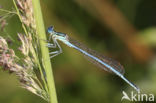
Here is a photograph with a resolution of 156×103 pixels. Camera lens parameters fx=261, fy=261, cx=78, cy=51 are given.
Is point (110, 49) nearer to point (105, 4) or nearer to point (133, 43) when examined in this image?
point (133, 43)

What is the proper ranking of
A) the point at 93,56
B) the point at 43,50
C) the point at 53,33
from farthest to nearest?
the point at 93,56 → the point at 53,33 → the point at 43,50

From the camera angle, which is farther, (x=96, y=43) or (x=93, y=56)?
(x=96, y=43)

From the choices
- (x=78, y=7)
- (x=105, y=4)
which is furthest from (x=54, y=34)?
(x=105, y=4)

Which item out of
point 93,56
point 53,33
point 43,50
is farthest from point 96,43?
point 43,50

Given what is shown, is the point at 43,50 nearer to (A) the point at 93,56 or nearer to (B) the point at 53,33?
(B) the point at 53,33

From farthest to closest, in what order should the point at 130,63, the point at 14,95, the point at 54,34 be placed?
the point at 130,63 < the point at 14,95 < the point at 54,34

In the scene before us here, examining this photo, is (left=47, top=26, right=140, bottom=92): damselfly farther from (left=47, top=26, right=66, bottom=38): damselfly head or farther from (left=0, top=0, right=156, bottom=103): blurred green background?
(left=0, top=0, right=156, bottom=103): blurred green background

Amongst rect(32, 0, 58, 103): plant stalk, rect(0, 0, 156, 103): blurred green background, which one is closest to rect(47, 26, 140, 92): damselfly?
rect(0, 0, 156, 103): blurred green background

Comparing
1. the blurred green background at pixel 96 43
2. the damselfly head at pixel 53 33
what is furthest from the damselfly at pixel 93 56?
the blurred green background at pixel 96 43
